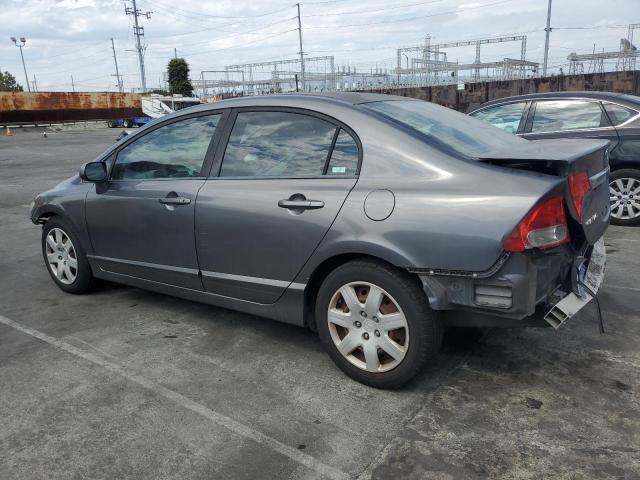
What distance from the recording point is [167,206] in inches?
142

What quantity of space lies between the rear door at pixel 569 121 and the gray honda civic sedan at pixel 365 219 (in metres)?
3.38

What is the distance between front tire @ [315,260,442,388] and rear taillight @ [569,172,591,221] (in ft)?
2.80

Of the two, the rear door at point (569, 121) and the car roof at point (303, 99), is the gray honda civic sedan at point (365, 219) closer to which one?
the car roof at point (303, 99)

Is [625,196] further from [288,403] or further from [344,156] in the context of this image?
[288,403]

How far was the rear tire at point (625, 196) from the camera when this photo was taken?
6.25 meters

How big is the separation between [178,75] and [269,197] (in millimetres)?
59449

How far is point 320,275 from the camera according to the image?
→ 3.09 meters

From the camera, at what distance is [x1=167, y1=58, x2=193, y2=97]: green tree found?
5772 cm

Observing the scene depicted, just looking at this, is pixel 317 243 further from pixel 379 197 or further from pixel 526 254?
pixel 526 254

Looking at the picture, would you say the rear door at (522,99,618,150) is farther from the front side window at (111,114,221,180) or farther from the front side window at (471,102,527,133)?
the front side window at (111,114,221,180)

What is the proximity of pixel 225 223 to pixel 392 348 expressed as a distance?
1274mm

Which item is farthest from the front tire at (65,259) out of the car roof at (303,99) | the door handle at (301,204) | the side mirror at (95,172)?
the door handle at (301,204)

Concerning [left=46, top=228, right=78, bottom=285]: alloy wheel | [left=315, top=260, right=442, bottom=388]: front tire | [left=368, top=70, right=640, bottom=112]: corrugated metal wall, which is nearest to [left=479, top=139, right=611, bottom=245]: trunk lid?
[left=315, top=260, right=442, bottom=388]: front tire

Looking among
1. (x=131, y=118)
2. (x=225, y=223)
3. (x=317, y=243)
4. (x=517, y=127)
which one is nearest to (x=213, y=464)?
(x=317, y=243)
